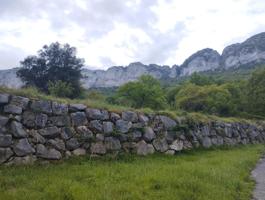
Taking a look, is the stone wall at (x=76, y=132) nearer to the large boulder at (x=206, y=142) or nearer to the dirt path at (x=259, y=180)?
the large boulder at (x=206, y=142)

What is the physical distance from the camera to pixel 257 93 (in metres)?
38.7

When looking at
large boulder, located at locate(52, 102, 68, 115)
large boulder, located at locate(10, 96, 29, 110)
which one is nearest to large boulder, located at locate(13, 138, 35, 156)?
large boulder, located at locate(10, 96, 29, 110)

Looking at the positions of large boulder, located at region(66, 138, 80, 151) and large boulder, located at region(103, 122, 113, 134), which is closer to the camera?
large boulder, located at region(66, 138, 80, 151)

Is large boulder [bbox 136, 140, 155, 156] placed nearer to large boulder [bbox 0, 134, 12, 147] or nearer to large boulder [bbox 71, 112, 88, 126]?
large boulder [bbox 71, 112, 88, 126]

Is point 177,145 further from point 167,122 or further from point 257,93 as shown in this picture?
point 257,93

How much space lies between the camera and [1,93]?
9.55 metres

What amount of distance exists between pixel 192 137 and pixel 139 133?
147 inches

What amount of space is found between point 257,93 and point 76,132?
31.9 meters

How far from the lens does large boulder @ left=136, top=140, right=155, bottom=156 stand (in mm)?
12404

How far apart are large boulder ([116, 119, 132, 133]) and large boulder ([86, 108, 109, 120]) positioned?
1.72 feet

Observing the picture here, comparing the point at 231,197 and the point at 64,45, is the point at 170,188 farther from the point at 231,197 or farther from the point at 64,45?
the point at 64,45

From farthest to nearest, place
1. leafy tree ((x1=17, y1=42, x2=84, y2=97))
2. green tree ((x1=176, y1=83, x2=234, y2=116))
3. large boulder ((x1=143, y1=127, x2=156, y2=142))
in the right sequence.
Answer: green tree ((x1=176, y1=83, x2=234, y2=116)) < leafy tree ((x1=17, y1=42, x2=84, y2=97)) < large boulder ((x1=143, y1=127, x2=156, y2=142))

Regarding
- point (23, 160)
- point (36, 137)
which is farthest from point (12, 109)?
point (23, 160)

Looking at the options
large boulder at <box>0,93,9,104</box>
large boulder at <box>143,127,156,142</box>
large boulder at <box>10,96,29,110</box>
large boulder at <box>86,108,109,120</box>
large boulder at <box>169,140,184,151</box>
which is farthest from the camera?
large boulder at <box>169,140,184,151</box>
